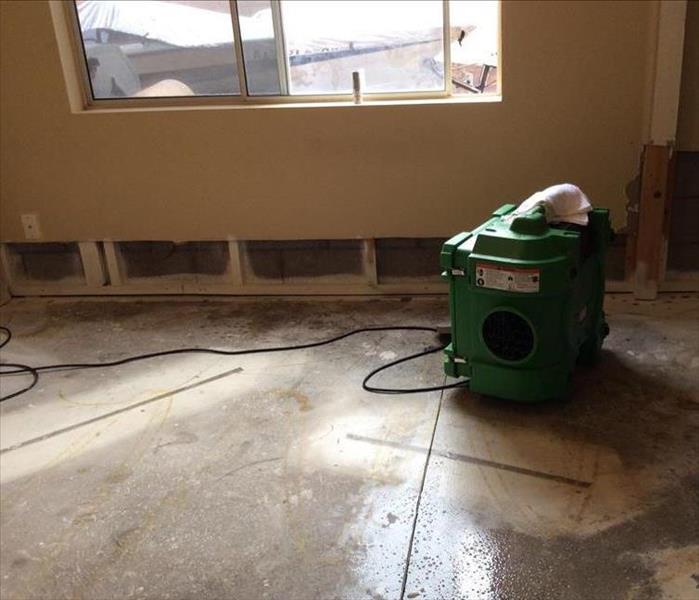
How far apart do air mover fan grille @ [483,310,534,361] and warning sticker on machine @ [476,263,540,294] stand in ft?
0.31

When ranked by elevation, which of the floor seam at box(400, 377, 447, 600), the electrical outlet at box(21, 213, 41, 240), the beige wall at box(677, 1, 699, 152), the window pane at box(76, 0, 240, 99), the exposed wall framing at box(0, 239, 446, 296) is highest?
the window pane at box(76, 0, 240, 99)

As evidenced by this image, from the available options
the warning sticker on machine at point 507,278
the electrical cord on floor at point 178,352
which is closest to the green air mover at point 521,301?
the warning sticker on machine at point 507,278

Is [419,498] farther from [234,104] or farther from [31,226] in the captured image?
[31,226]

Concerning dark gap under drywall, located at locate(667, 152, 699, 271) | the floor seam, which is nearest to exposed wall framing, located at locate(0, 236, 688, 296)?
dark gap under drywall, located at locate(667, 152, 699, 271)

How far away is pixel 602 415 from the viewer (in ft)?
7.13

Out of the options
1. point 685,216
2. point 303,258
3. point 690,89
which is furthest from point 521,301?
point 303,258

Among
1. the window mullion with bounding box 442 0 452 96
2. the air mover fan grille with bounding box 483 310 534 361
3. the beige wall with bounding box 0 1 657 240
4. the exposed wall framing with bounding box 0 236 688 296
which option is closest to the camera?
the air mover fan grille with bounding box 483 310 534 361

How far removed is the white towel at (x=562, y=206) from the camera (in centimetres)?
220

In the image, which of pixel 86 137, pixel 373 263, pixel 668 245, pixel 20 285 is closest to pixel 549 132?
pixel 668 245

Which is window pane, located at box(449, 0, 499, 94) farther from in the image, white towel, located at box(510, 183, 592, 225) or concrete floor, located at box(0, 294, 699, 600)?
concrete floor, located at box(0, 294, 699, 600)

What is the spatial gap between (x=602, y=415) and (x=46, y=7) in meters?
2.95

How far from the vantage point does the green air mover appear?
6.78 feet

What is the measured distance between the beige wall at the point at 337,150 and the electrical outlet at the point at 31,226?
5cm

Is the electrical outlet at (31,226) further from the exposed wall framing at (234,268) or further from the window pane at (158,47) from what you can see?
the window pane at (158,47)
